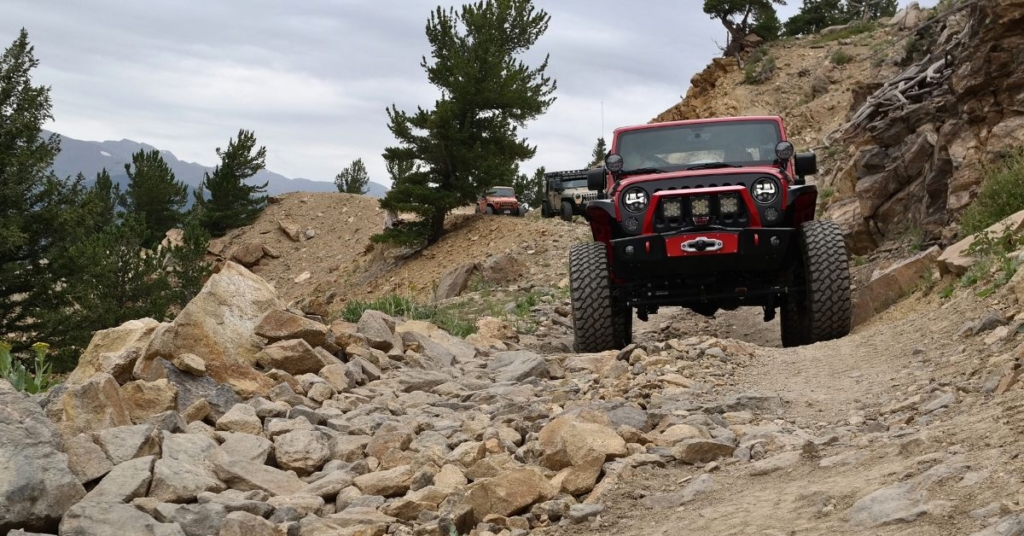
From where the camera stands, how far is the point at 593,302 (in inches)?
327

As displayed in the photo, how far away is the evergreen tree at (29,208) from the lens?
27.1 metres

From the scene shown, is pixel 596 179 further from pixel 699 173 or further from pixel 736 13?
pixel 736 13

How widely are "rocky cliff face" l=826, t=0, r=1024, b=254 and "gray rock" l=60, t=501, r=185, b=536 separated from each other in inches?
359

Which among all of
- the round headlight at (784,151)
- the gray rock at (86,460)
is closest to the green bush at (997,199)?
the round headlight at (784,151)

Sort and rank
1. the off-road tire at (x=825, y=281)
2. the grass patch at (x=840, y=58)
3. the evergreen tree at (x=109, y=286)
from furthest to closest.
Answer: the grass patch at (x=840, y=58), the evergreen tree at (x=109, y=286), the off-road tire at (x=825, y=281)

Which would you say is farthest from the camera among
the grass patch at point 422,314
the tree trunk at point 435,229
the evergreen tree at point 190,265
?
the evergreen tree at point 190,265

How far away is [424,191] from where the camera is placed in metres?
26.4

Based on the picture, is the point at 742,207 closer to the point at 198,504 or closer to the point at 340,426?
the point at 340,426

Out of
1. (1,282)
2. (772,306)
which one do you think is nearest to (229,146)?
(1,282)

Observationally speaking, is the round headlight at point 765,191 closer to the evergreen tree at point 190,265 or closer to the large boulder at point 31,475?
the large boulder at point 31,475

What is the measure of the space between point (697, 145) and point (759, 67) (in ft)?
106

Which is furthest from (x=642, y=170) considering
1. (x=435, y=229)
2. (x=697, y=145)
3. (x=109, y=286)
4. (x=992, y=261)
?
(x=109, y=286)

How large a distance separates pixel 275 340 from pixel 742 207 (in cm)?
398

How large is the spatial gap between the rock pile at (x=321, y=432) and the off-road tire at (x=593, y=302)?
2.51 ft
